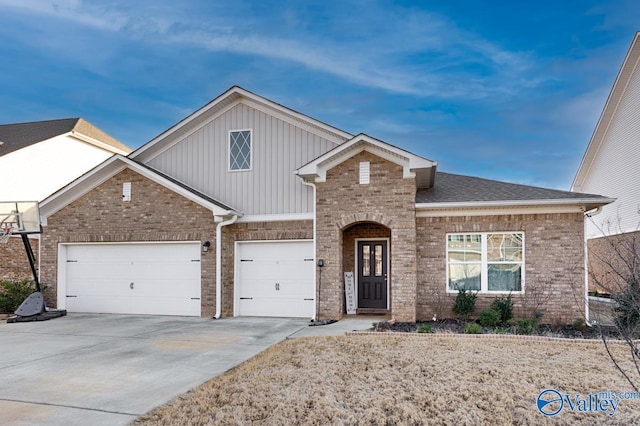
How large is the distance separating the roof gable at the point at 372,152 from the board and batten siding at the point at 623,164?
32.0ft

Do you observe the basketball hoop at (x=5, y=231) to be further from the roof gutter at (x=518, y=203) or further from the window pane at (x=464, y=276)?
the window pane at (x=464, y=276)

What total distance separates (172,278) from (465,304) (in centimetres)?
829

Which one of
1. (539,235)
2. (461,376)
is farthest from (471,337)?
(539,235)

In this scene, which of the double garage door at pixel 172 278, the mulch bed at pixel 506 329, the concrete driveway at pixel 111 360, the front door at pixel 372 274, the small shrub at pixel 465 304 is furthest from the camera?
the front door at pixel 372 274

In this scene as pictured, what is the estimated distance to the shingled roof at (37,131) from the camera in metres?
20.0

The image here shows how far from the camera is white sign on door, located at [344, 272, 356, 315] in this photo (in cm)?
1325

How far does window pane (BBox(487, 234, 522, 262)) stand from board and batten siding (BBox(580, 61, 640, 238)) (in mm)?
7378

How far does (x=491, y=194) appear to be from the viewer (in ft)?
39.9

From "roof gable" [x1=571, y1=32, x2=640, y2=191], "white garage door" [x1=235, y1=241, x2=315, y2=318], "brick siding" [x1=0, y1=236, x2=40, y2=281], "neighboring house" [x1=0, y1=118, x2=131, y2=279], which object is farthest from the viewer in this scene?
"roof gable" [x1=571, y1=32, x2=640, y2=191]

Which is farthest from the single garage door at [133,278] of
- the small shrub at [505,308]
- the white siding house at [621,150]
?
the white siding house at [621,150]

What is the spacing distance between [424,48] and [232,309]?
1186cm

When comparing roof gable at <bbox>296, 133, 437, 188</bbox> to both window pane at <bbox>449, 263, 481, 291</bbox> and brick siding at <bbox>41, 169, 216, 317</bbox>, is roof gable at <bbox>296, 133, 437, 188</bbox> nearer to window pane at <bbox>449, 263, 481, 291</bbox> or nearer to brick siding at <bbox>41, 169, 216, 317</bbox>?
window pane at <bbox>449, 263, 481, 291</bbox>

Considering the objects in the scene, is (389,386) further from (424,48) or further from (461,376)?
(424,48)

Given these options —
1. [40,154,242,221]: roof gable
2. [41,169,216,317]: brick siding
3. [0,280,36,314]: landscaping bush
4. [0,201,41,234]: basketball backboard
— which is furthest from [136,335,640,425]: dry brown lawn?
[0,280,36,314]: landscaping bush
